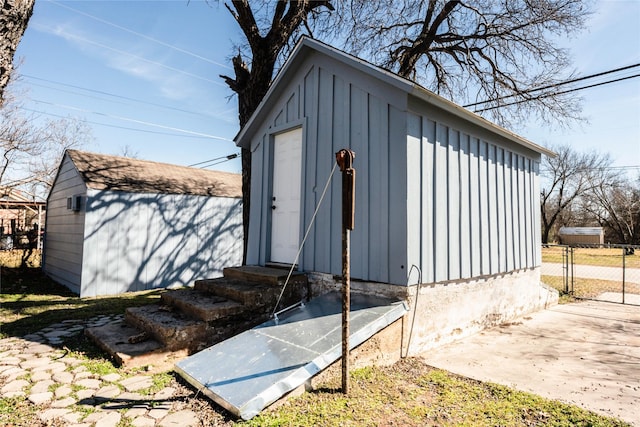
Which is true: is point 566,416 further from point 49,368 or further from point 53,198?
point 53,198

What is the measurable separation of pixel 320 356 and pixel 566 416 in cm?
195

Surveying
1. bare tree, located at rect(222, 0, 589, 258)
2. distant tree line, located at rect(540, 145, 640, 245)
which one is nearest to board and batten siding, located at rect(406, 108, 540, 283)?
bare tree, located at rect(222, 0, 589, 258)

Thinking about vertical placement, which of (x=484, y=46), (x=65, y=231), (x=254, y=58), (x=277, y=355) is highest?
(x=484, y=46)

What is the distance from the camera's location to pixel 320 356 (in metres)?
3.00

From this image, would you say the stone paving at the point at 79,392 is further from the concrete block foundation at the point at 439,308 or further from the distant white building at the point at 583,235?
the distant white building at the point at 583,235

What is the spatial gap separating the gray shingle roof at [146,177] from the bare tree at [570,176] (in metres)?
34.1

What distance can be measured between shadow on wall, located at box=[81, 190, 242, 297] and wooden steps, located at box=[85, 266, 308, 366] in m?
4.56

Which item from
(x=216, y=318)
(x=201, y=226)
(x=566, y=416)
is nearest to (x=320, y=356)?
(x=216, y=318)

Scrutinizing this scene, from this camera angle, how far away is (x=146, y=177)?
31.6 feet

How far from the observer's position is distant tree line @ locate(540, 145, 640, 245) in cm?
3350

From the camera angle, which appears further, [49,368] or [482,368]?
[482,368]

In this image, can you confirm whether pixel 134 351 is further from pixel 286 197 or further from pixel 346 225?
pixel 286 197

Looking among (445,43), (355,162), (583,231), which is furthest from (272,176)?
(583,231)

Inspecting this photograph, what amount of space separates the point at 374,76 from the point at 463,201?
2.16 metres
